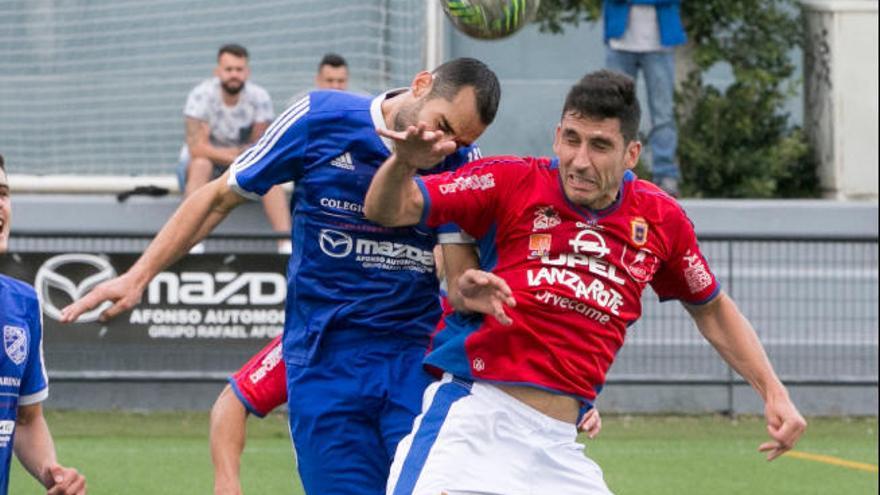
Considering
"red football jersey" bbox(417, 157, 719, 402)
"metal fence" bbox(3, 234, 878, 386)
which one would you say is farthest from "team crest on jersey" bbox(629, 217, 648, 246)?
"metal fence" bbox(3, 234, 878, 386)

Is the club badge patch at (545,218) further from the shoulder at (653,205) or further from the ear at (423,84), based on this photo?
the ear at (423,84)

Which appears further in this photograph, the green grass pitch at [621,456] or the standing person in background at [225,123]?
the standing person in background at [225,123]

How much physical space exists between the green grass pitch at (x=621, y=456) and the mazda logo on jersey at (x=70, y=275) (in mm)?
819

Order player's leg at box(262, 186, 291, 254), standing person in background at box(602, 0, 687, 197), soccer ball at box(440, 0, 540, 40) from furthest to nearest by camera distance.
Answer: standing person in background at box(602, 0, 687, 197) < player's leg at box(262, 186, 291, 254) < soccer ball at box(440, 0, 540, 40)

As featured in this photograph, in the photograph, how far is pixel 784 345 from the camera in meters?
12.5

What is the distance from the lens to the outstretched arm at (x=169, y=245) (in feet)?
18.0

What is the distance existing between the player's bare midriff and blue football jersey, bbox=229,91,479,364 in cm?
72

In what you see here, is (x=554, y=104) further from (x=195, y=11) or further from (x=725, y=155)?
(x=195, y=11)

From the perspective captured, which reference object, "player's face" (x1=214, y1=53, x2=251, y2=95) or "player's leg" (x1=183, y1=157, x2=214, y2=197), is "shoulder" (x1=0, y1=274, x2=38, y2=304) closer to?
"player's leg" (x1=183, y1=157, x2=214, y2=197)

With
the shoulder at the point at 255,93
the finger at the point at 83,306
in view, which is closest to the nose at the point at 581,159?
the finger at the point at 83,306

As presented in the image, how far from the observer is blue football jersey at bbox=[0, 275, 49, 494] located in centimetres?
520

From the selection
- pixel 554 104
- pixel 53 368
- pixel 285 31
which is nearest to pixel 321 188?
pixel 53 368

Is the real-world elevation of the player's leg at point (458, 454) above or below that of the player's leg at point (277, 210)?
above

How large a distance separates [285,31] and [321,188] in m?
8.17
